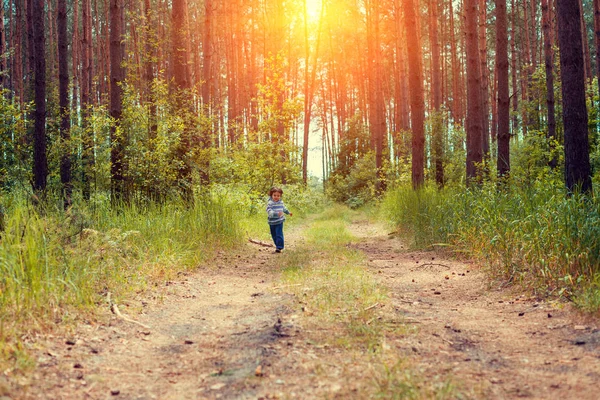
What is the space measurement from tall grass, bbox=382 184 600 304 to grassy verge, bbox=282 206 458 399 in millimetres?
1820

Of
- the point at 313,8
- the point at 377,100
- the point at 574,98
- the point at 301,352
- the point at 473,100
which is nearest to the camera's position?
the point at 301,352

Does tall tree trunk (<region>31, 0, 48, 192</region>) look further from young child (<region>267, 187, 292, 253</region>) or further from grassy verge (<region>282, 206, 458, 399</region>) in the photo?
grassy verge (<region>282, 206, 458, 399</region>)

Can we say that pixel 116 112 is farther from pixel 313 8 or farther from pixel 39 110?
pixel 313 8

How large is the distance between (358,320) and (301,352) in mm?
983

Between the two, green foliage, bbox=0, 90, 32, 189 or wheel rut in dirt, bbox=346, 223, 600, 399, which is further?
green foliage, bbox=0, 90, 32, 189

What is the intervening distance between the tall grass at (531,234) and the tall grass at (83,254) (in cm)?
456

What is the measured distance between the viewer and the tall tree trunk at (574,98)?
721 cm

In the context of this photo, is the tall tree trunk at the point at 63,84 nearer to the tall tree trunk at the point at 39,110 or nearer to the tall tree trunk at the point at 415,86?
the tall tree trunk at the point at 39,110

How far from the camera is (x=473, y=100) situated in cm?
1367

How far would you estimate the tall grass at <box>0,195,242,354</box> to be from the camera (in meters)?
4.31

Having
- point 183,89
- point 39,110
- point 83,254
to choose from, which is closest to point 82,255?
point 83,254

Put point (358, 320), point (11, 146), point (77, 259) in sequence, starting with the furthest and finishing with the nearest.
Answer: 1. point (11, 146)
2. point (77, 259)
3. point (358, 320)

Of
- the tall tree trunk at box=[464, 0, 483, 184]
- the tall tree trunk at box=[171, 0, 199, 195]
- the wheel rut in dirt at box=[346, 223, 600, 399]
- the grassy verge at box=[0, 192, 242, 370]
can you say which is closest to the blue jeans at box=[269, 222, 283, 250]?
the grassy verge at box=[0, 192, 242, 370]

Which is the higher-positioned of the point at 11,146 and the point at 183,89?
the point at 183,89
